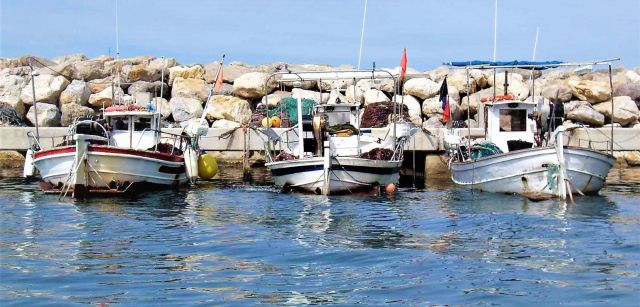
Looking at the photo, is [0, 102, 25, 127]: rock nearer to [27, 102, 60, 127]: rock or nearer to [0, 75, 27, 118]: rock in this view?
[0, 75, 27, 118]: rock

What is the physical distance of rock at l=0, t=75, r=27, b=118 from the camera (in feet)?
119

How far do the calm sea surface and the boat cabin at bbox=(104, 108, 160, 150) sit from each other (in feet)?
10.9

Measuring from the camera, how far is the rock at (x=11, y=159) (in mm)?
31547

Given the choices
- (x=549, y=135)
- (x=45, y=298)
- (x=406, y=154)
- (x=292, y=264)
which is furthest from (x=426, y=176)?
(x=45, y=298)

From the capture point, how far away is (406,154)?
3083 cm

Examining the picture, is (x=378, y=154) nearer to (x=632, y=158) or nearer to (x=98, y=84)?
(x=632, y=158)

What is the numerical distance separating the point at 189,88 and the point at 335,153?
614 inches

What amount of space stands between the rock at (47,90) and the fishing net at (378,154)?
1828 cm

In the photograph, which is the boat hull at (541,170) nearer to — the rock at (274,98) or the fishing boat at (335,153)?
the fishing boat at (335,153)

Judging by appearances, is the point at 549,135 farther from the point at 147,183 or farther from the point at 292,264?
the point at 292,264

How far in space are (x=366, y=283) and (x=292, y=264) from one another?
1.72 metres

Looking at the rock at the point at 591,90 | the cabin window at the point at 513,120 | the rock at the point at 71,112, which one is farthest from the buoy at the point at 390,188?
the rock at the point at 71,112

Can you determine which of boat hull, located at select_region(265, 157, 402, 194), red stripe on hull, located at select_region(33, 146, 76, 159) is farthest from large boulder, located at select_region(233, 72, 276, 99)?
red stripe on hull, located at select_region(33, 146, 76, 159)

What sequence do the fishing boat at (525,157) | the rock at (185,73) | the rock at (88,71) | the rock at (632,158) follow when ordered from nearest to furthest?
the fishing boat at (525,157)
the rock at (632,158)
the rock at (185,73)
the rock at (88,71)
